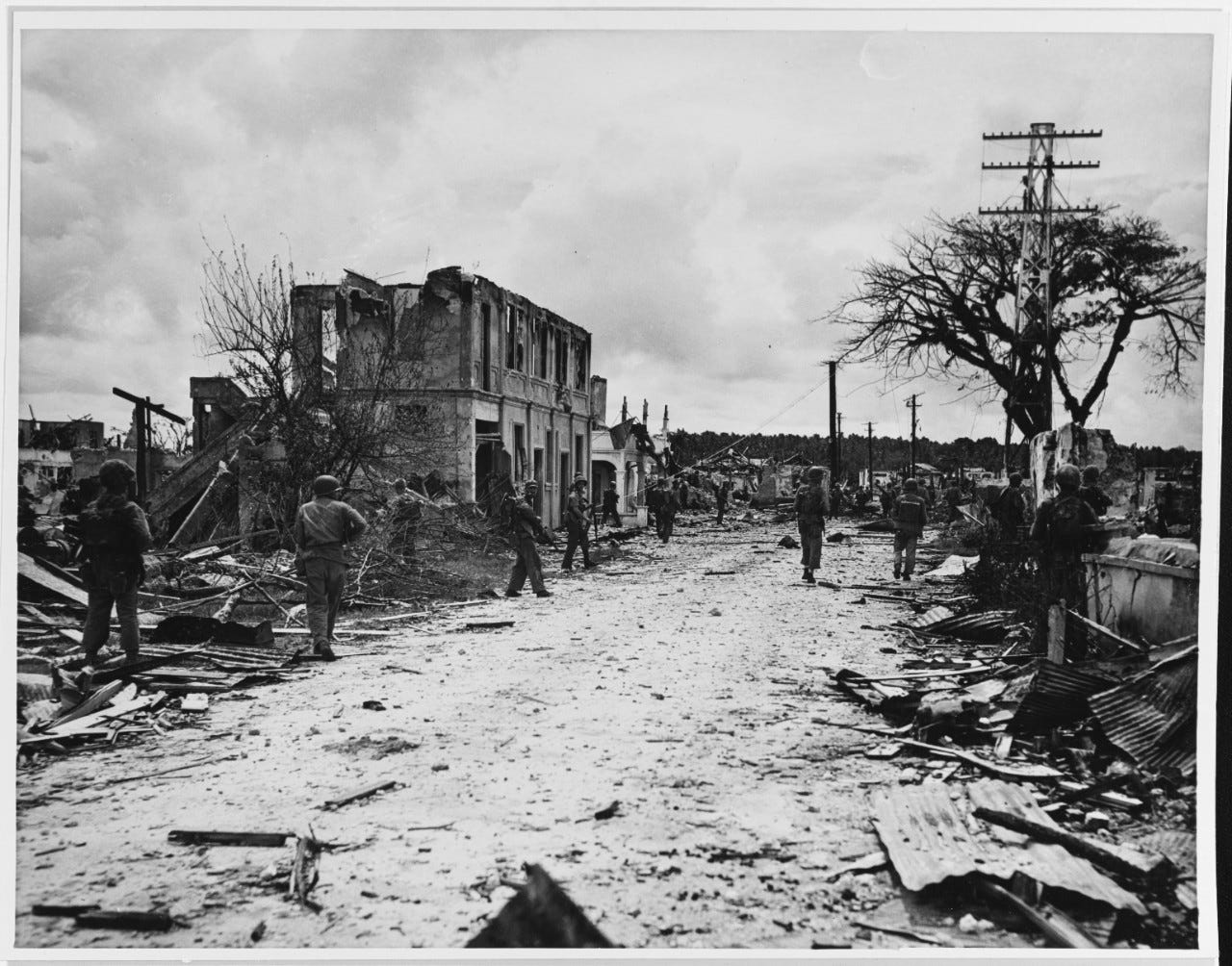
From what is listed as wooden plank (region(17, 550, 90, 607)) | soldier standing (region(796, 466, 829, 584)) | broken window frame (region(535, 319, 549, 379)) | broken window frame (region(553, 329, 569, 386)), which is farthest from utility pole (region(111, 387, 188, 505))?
broken window frame (region(553, 329, 569, 386))

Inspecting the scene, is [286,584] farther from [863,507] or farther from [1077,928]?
[863,507]

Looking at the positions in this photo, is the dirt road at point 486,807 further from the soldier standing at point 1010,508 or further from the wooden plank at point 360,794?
the soldier standing at point 1010,508

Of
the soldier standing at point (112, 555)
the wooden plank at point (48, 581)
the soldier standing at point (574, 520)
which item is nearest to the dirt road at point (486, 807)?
the soldier standing at point (112, 555)

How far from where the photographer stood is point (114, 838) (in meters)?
4.45

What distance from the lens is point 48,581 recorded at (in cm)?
919

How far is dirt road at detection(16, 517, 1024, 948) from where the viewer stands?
384 centimetres

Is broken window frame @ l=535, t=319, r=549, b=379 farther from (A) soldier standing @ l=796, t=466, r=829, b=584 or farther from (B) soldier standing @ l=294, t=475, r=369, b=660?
(B) soldier standing @ l=294, t=475, r=369, b=660

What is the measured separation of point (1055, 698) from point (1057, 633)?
1680 mm

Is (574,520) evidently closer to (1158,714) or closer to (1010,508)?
(1010,508)

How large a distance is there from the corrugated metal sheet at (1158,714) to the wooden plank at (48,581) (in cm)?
869

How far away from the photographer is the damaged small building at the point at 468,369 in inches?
668

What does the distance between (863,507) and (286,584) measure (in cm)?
3606

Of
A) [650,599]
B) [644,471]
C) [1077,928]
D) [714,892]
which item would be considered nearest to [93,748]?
[714,892]

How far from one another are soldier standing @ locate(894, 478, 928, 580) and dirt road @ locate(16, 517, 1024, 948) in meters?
7.67
